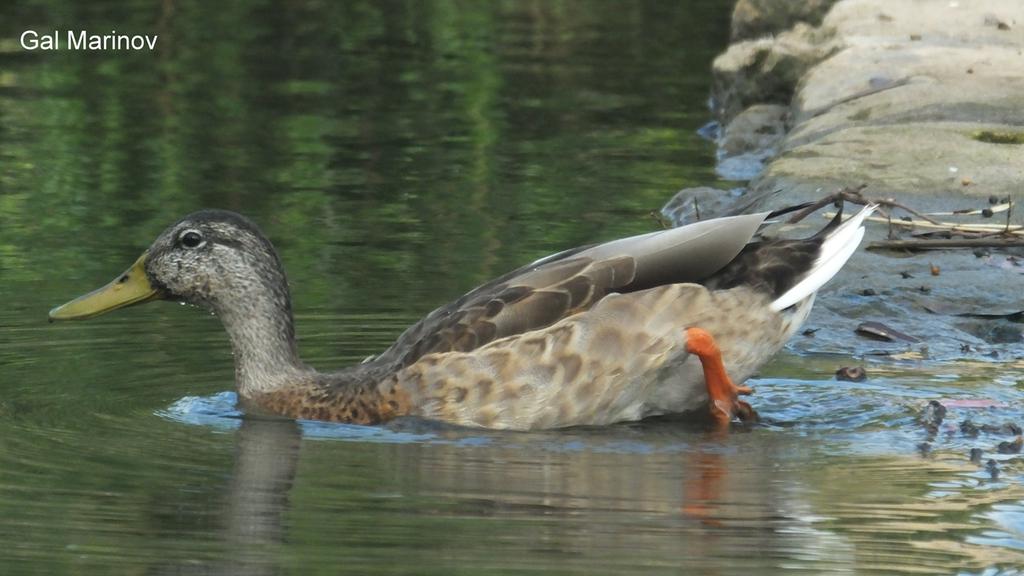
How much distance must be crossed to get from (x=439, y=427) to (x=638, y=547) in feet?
6.71

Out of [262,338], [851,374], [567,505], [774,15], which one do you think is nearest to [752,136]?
[774,15]

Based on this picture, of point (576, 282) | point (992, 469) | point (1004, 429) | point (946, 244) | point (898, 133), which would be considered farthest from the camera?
point (898, 133)

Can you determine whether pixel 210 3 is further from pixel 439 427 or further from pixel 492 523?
pixel 492 523

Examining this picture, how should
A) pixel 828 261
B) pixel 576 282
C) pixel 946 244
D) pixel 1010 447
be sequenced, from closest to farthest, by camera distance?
pixel 1010 447 < pixel 576 282 < pixel 828 261 < pixel 946 244

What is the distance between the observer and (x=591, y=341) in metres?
8.49

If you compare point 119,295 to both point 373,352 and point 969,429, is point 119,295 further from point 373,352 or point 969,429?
point 969,429

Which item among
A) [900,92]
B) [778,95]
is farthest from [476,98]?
[900,92]

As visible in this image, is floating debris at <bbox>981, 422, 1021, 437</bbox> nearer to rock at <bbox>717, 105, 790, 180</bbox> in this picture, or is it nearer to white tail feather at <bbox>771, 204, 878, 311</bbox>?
white tail feather at <bbox>771, 204, 878, 311</bbox>

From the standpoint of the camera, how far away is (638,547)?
6578 mm

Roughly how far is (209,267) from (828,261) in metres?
2.72

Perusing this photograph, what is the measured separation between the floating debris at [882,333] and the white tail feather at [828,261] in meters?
1.17

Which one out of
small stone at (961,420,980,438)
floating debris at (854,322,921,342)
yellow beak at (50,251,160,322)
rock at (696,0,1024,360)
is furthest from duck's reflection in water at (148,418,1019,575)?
rock at (696,0,1024,360)

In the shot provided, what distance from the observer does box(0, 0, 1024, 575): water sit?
670 centimetres

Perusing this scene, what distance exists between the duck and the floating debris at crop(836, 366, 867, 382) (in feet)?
1.30
